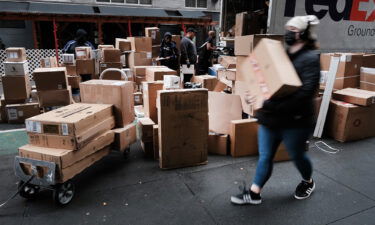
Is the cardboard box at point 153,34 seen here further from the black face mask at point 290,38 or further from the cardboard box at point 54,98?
A: the black face mask at point 290,38

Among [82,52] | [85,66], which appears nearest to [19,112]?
[85,66]

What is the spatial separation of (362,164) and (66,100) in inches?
189

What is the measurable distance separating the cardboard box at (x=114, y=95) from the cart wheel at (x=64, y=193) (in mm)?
1021

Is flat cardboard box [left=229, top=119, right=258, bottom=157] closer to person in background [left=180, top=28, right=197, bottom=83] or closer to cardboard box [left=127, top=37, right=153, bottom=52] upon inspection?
person in background [left=180, top=28, right=197, bottom=83]

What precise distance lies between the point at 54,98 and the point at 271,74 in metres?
4.16

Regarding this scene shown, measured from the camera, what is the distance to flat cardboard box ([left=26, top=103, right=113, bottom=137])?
2.77 m

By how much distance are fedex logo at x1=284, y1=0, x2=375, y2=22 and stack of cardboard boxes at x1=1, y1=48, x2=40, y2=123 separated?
5.21 metres

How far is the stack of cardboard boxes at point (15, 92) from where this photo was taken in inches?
222

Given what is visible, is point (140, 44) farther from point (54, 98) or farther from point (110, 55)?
point (54, 98)

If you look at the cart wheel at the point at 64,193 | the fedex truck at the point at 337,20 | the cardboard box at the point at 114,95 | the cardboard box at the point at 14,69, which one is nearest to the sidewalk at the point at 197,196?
the cart wheel at the point at 64,193

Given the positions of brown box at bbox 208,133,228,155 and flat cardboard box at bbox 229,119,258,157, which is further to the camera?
brown box at bbox 208,133,228,155

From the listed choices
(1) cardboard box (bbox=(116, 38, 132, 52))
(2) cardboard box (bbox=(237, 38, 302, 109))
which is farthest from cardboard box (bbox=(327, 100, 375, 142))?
(1) cardboard box (bbox=(116, 38, 132, 52))

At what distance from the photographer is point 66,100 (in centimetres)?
511

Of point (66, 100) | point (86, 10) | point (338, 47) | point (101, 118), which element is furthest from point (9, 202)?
point (86, 10)
